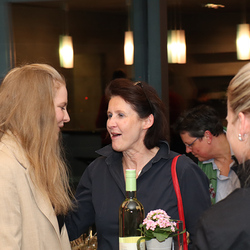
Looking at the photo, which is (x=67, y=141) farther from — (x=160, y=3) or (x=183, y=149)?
(x=160, y=3)

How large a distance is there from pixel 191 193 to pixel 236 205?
1304 mm

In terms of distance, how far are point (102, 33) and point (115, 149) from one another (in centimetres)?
197

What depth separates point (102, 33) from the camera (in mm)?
4648

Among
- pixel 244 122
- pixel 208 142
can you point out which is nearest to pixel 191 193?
pixel 244 122

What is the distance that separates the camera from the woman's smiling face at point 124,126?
2.95 metres

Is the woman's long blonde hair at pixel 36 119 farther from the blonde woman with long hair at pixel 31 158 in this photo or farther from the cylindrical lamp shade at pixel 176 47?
the cylindrical lamp shade at pixel 176 47

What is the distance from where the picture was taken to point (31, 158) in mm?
2381

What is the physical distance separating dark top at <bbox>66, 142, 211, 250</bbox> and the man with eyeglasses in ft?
3.77

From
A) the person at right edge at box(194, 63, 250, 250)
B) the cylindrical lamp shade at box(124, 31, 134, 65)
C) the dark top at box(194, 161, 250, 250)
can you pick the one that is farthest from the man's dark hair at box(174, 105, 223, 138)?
the dark top at box(194, 161, 250, 250)

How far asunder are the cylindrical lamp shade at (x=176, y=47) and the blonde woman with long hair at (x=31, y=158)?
224 cm

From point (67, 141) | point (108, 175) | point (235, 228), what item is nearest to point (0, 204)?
point (108, 175)

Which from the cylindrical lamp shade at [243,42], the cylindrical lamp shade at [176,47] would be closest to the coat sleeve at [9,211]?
the cylindrical lamp shade at [176,47]

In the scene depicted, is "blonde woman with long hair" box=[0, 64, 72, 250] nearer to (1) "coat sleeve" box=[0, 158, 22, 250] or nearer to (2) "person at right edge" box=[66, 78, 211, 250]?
(1) "coat sleeve" box=[0, 158, 22, 250]

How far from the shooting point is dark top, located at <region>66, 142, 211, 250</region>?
276cm
